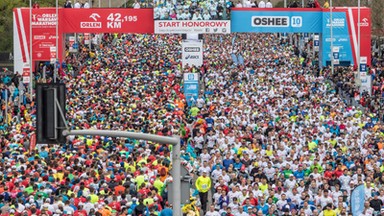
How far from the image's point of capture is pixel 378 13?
8412 cm

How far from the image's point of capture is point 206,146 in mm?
37344

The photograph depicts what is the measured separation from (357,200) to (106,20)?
119 ft

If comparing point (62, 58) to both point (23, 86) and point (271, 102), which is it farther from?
point (271, 102)

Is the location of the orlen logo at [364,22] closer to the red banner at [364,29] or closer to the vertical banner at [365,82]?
the red banner at [364,29]

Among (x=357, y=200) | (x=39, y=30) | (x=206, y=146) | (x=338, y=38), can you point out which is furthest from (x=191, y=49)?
(x=357, y=200)

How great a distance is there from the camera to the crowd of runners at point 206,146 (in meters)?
27.0

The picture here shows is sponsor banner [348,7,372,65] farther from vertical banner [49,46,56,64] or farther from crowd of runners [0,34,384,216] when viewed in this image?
vertical banner [49,46,56,64]

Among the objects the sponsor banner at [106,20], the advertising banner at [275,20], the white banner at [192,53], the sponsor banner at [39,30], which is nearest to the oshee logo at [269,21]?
the advertising banner at [275,20]

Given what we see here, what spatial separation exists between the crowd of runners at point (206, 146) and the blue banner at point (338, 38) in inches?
40.6

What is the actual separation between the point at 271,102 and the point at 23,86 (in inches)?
426

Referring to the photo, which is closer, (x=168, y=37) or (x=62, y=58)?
(x=62, y=58)

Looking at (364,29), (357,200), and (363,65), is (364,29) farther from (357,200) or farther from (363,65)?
(357,200)

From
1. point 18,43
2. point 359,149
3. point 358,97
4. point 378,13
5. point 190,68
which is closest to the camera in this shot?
point 359,149

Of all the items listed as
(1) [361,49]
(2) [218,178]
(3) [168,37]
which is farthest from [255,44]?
(2) [218,178]
